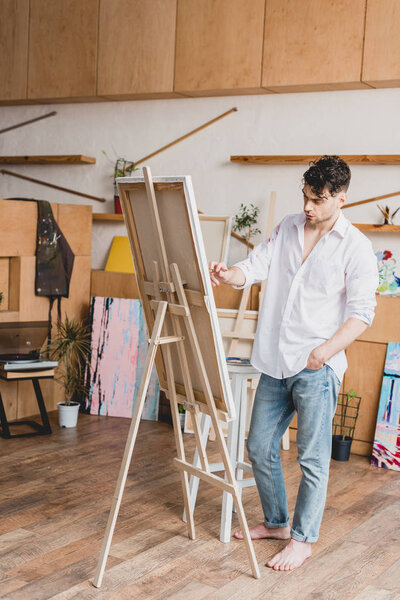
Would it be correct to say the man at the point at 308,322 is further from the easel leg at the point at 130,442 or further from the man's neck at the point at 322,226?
the easel leg at the point at 130,442

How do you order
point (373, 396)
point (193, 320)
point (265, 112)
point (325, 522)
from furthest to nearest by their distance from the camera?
point (265, 112), point (373, 396), point (325, 522), point (193, 320)

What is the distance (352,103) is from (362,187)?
55 centimetres

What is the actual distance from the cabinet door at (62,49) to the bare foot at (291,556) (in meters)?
3.95

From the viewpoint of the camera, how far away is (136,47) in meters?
5.47

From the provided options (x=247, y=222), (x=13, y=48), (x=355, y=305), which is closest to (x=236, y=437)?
(x=355, y=305)

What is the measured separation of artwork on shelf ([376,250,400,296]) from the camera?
4566 mm

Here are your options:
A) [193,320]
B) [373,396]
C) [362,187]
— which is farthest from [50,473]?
[362,187]

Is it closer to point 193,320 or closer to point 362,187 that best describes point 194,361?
point 193,320

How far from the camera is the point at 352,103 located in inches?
190

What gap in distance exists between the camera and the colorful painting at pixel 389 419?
166 inches

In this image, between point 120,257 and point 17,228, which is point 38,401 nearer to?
point 17,228

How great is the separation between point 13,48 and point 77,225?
1792 mm

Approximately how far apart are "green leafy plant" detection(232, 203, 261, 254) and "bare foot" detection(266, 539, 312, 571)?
266 centimetres

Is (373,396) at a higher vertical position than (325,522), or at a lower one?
higher
